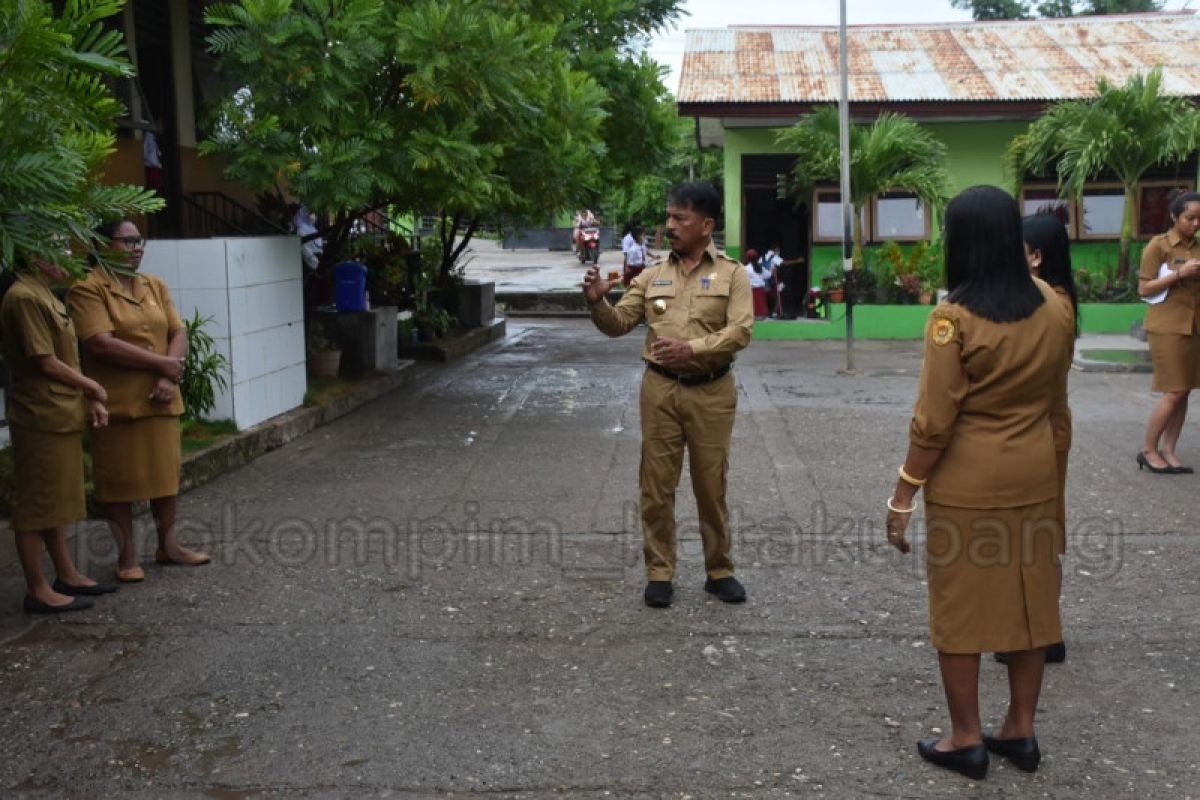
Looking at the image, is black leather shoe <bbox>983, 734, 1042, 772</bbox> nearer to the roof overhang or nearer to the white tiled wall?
the white tiled wall

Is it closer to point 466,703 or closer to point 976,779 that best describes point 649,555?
point 466,703

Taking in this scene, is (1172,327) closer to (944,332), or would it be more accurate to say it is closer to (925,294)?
(944,332)

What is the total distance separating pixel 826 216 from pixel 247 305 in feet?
39.8

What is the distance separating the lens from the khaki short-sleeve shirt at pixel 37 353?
18.1 ft

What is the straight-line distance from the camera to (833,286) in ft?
63.4

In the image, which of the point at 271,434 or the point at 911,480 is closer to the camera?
the point at 911,480

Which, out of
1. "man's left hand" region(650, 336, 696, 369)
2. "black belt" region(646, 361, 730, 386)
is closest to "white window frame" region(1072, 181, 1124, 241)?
"black belt" region(646, 361, 730, 386)

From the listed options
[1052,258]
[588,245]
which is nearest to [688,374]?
[1052,258]

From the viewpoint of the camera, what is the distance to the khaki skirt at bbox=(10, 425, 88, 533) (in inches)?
222

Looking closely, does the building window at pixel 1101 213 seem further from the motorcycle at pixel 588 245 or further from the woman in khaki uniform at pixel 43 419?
the motorcycle at pixel 588 245

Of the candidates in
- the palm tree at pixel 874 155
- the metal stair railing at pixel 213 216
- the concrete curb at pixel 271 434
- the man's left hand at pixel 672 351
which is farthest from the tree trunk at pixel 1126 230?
the man's left hand at pixel 672 351

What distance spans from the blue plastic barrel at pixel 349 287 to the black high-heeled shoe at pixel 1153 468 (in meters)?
7.80

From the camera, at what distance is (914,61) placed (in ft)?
68.3

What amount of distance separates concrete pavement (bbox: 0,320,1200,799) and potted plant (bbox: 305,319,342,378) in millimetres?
3581
